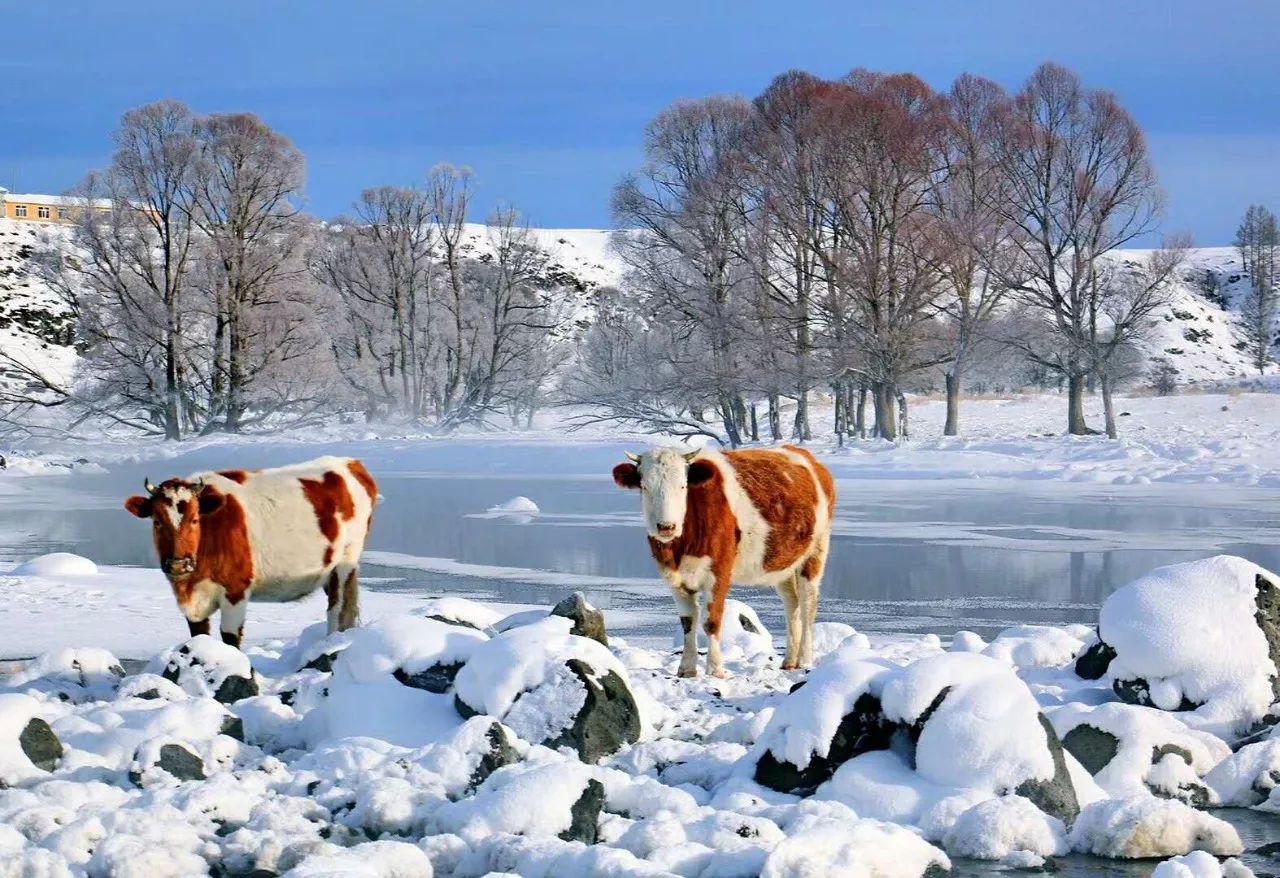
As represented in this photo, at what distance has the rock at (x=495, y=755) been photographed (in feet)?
18.9

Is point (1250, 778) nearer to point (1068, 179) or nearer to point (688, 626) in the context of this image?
point (688, 626)

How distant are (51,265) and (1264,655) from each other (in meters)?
41.2

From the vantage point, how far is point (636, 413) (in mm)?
35312

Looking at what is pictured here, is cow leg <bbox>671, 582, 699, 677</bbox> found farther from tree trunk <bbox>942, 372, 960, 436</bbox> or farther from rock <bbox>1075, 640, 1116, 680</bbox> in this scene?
tree trunk <bbox>942, 372, 960, 436</bbox>

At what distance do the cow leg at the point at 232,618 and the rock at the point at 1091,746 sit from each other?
504 centimetres

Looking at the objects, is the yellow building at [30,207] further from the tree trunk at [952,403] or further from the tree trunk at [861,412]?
the tree trunk at [952,403]

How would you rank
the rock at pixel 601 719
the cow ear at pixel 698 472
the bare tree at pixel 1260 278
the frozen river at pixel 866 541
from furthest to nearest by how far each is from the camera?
the bare tree at pixel 1260 278 < the frozen river at pixel 866 541 < the cow ear at pixel 698 472 < the rock at pixel 601 719

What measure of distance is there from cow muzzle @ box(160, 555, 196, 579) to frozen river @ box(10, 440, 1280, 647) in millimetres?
3863

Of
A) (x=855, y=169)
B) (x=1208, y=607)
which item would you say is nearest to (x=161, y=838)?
(x=1208, y=607)

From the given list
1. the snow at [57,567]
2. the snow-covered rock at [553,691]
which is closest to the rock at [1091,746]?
the snow-covered rock at [553,691]

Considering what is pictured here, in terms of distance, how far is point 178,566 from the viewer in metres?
7.93

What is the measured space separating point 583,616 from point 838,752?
248 centimetres

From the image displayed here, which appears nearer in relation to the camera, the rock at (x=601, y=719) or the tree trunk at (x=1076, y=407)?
the rock at (x=601, y=719)

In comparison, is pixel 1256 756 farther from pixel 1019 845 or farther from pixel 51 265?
Result: pixel 51 265
